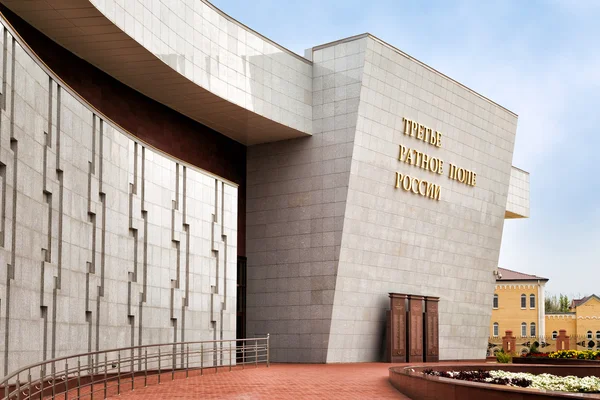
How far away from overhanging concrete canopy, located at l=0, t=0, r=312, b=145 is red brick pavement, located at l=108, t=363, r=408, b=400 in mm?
8264

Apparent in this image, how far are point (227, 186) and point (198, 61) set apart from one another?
3.78 m

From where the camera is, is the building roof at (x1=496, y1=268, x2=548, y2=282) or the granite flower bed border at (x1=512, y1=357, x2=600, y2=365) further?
A: the building roof at (x1=496, y1=268, x2=548, y2=282)

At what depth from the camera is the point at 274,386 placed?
57.5ft

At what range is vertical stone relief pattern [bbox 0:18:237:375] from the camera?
13.1 metres

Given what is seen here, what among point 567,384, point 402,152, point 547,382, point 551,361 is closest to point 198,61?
point 402,152

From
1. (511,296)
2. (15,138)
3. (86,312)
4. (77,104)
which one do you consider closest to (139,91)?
(77,104)

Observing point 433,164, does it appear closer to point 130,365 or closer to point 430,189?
point 430,189

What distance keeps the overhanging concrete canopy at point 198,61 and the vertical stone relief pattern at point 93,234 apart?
2.73 meters

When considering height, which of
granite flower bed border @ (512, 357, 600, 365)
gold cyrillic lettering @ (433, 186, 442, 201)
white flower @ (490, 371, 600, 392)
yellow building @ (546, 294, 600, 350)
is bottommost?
yellow building @ (546, 294, 600, 350)

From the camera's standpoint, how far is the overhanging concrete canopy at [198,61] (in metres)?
19.8

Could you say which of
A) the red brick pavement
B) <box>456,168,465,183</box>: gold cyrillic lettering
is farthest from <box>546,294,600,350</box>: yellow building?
the red brick pavement

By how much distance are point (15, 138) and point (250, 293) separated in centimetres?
1697

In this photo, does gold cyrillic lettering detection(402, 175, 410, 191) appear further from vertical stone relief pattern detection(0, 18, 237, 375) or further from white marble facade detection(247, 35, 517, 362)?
vertical stone relief pattern detection(0, 18, 237, 375)

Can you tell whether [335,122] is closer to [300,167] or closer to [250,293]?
[300,167]
